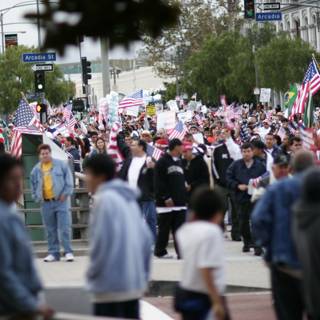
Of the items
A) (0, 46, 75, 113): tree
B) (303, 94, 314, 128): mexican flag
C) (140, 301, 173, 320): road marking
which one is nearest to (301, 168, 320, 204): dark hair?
(140, 301, 173, 320): road marking

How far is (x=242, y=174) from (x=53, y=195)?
279 cm

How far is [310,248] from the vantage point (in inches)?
348

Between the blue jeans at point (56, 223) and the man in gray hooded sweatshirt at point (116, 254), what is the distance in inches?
351

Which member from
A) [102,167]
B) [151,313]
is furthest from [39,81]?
[102,167]

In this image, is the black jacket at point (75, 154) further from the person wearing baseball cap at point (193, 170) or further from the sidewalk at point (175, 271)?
the sidewalk at point (175, 271)

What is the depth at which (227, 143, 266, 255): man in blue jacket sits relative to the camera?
18469 millimetres

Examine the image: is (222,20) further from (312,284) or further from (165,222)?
(312,284)

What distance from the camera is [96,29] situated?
7.08 m

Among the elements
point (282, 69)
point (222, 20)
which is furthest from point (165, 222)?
point (222, 20)

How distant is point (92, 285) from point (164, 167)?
8865mm

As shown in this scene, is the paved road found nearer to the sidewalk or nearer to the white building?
the sidewalk

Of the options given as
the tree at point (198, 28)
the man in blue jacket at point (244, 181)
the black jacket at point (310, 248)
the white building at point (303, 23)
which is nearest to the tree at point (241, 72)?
the tree at point (198, 28)

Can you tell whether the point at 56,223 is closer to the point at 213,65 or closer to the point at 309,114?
the point at 309,114

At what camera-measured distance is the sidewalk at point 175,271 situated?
51.4ft
